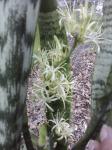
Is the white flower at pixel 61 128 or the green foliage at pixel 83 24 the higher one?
the green foliage at pixel 83 24

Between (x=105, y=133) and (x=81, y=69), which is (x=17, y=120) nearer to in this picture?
(x=105, y=133)

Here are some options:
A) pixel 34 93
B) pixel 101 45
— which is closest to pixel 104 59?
pixel 101 45

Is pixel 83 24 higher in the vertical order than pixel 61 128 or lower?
higher

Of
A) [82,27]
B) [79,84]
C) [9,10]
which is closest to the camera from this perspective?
[9,10]

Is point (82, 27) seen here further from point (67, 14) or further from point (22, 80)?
point (22, 80)

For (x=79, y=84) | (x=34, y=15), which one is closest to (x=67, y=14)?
(x=34, y=15)

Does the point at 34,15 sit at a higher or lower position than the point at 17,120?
higher

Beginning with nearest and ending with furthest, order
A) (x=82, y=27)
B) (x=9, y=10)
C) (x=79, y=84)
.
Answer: (x=9, y=10)
(x=82, y=27)
(x=79, y=84)

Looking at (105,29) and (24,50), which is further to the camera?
(105,29)

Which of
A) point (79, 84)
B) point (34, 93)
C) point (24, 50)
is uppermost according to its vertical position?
point (24, 50)

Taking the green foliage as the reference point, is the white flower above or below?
below
